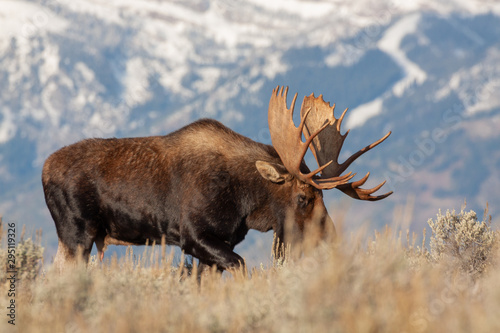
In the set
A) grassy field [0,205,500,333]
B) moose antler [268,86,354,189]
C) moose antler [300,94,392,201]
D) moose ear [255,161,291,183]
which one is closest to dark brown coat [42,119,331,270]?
moose ear [255,161,291,183]

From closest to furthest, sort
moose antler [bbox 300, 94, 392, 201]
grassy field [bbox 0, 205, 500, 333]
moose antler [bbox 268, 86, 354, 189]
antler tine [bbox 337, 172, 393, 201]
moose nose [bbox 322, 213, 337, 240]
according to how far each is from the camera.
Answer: grassy field [bbox 0, 205, 500, 333] < moose antler [bbox 268, 86, 354, 189] < moose nose [bbox 322, 213, 337, 240] < antler tine [bbox 337, 172, 393, 201] < moose antler [bbox 300, 94, 392, 201]

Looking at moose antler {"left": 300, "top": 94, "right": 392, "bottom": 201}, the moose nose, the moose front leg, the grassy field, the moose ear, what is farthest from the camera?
moose antler {"left": 300, "top": 94, "right": 392, "bottom": 201}

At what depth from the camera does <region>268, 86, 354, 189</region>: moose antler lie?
335 inches

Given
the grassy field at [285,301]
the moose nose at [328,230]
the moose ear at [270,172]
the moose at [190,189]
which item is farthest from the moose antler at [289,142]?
the grassy field at [285,301]

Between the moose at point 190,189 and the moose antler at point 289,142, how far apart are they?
0.01 m

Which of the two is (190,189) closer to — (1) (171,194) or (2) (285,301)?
(1) (171,194)

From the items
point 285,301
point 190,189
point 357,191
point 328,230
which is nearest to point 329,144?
point 357,191

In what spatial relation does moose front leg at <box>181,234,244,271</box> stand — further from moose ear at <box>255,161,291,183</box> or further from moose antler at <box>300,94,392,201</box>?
moose antler at <box>300,94,392,201</box>

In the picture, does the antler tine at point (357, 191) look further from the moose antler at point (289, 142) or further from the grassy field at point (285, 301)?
the grassy field at point (285, 301)

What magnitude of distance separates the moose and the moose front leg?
3 centimetres

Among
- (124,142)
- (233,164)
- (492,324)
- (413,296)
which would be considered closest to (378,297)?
(413,296)

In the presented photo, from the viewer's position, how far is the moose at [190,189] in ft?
28.6

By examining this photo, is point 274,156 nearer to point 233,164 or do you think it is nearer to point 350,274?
point 233,164

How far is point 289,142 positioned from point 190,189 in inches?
51.0
